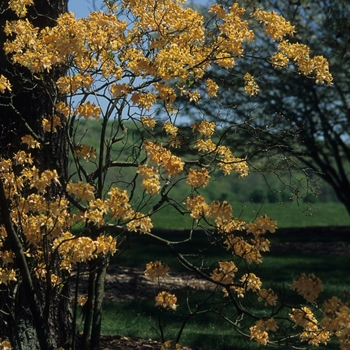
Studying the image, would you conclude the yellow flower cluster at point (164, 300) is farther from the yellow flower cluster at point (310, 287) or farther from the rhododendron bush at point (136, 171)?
the yellow flower cluster at point (310, 287)

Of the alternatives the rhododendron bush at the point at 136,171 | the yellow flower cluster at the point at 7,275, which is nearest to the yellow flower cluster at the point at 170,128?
the rhododendron bush at the point at 136,171

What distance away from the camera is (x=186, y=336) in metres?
7.44

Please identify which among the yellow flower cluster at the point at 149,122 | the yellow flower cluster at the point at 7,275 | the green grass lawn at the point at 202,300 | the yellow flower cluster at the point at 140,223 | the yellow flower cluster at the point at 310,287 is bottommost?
the green grass lawn at the point at 202,300

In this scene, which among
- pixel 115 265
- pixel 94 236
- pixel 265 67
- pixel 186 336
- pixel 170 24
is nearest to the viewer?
pixel 94 236

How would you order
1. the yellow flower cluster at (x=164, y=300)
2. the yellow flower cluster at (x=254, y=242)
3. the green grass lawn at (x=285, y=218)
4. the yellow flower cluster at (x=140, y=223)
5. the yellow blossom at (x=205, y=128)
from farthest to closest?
the green grass lawn at (x=285, y=218) → the yellow blossom at (x=205, y=128) → the yellow flower cluster at (x=164, y=300) → the yellow flower cluster at (x=254, y=242) → the yellow flower cluster at (x=140, y=223)

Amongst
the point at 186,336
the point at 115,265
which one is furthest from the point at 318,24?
the point at 186,336

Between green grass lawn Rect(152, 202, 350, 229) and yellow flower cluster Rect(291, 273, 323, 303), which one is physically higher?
green grass lawn Rect(152, 202, 350, 229)

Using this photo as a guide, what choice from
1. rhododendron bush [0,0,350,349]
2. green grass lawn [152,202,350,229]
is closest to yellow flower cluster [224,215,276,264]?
rhododendron bush [0,0,350,349]

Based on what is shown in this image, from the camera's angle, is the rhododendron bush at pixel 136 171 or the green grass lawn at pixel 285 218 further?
the green grass lawn at pixel 285 218

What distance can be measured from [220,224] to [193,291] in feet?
19.8

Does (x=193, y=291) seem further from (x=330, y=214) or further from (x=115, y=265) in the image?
(x=330, y=214)

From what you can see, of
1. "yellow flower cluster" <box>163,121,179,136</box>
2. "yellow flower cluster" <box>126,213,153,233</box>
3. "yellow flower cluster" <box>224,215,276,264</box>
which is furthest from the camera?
"yellow flower cluster" <box>163,121,179,136</box>

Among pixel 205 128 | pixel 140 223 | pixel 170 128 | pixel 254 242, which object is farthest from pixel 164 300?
pixel 205 128

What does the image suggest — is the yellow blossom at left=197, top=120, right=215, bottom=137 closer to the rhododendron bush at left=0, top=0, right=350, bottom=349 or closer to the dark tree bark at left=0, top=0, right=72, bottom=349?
the rhododendron bush at left=0, top=0, right=350, bottom=349
